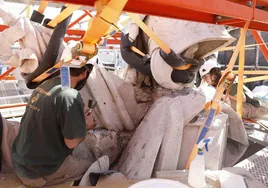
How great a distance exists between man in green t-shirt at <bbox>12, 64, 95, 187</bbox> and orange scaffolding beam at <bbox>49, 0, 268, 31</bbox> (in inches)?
27.2

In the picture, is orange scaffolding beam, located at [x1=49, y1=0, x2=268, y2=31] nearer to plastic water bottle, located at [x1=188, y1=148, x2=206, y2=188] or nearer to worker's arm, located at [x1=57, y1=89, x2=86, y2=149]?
worker's arm, located at [x1=57, y1=89, x2=86, y2=149]

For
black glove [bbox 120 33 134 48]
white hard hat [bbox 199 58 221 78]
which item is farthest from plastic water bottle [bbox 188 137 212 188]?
white hard hat [bbox 199 58 221 78]

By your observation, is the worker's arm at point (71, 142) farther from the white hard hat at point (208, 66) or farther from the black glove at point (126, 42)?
the white hard hat at point (208, 66)

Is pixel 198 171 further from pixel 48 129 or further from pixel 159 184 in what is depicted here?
pixel 48 129

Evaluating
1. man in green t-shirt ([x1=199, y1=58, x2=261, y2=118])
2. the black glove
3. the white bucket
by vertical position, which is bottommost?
man in green t-shirt ([x1=199, y1=58, x2=261, y2=118])

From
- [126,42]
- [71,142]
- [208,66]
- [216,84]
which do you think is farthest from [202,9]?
[216,84]

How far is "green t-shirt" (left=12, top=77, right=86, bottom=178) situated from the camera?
5.38 feet

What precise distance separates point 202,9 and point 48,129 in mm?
1181

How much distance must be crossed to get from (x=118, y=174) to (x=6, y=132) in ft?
3.13

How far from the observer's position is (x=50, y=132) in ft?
5.66

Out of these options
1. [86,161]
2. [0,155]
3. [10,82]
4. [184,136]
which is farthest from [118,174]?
[10,82]

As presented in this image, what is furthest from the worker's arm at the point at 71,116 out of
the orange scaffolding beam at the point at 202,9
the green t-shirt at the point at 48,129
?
the orange scaffolding beam at the point at 202,9

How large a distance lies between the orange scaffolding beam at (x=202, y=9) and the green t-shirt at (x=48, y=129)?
0.69 metres

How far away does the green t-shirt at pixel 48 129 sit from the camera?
5.38 ft
